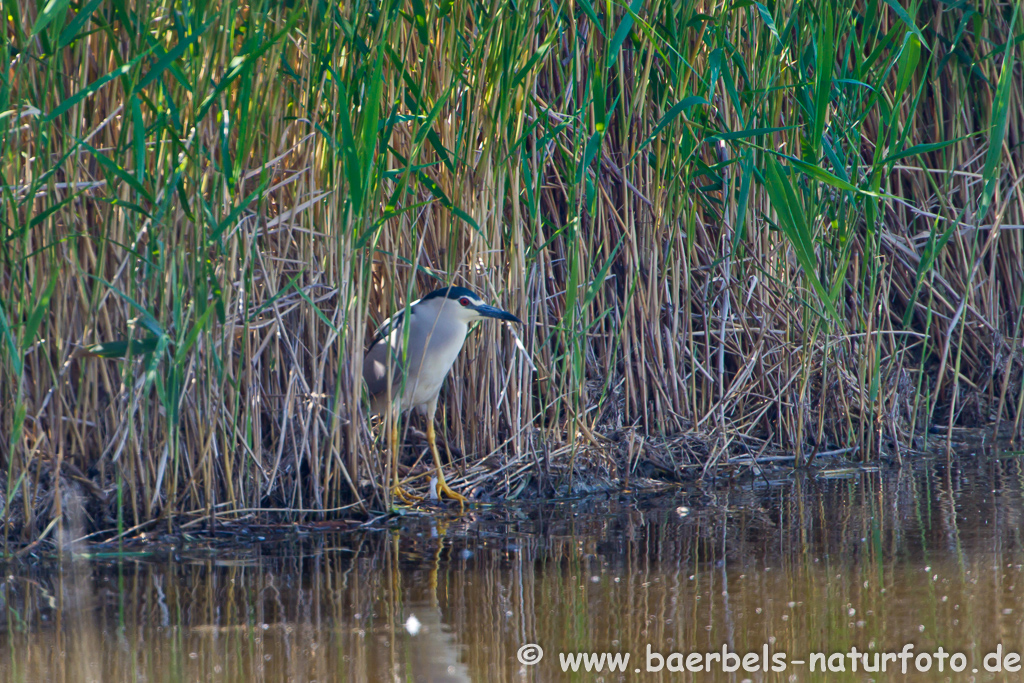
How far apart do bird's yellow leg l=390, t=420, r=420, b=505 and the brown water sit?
6.1 inches

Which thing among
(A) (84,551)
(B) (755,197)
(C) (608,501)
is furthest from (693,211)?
(A) (84,551)

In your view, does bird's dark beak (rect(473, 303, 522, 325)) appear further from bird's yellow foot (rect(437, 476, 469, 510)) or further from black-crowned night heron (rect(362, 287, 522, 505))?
bird's yellow foot (rect(437, 476, 469, 510))

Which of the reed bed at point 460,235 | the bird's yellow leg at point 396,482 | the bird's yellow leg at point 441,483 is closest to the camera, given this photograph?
the reed bed at point 460,235

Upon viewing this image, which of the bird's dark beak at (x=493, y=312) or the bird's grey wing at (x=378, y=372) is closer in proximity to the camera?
the bird's dark beak at (x=493, y=312)

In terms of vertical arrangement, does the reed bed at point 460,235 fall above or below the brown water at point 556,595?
above

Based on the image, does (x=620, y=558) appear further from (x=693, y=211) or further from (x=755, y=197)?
(x=755, y=197)

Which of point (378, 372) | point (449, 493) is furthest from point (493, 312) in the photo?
point (449, 493)

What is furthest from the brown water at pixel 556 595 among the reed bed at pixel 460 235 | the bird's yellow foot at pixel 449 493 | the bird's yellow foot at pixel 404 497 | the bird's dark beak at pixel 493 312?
the bird's dark beak at pixel 493 312

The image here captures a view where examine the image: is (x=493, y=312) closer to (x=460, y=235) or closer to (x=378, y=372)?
(x=460, y=235)

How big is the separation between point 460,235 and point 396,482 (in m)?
0.84

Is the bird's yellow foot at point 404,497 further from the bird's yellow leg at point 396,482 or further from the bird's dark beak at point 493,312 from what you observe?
the bird's dark beak at point 493,312

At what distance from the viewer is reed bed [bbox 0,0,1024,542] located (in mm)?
2648

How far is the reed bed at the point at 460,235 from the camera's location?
2.65 m

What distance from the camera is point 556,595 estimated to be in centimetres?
247
